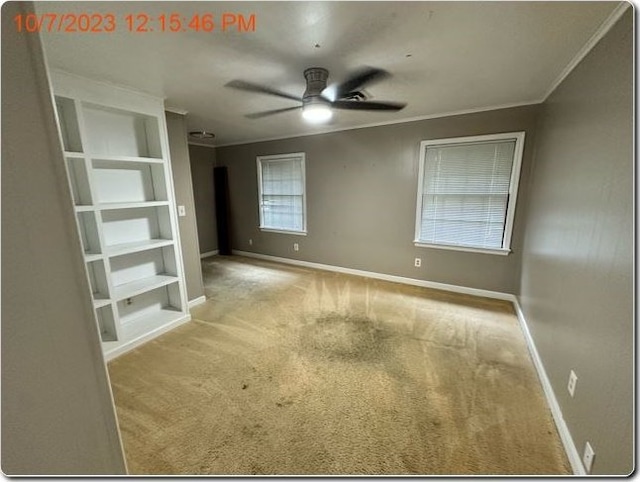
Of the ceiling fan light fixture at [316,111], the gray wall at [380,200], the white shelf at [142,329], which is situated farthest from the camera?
the gray wall at [380,200]

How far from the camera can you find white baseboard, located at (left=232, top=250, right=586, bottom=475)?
143 cm

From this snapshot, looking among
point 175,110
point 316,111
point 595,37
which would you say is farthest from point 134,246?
point 595,37

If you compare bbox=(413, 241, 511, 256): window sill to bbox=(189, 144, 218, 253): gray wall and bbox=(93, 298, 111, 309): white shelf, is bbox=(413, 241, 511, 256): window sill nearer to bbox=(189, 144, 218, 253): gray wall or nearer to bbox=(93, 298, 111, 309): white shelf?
bbox=(93, 298, 111, 309): white shelf

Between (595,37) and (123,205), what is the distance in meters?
3.57

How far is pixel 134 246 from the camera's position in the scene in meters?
2.54

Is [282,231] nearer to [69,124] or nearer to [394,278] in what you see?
[394,278]

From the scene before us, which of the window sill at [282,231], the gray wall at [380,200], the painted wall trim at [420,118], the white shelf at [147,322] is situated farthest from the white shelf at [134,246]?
the painted wall trim at [420,118]

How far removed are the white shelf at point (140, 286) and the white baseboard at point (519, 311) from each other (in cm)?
245

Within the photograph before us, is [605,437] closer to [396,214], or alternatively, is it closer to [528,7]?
[528,7]

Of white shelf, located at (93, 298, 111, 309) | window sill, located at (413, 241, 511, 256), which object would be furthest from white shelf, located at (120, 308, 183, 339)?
window sill, located at (413, 241, 511, 256)

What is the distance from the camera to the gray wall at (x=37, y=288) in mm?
577

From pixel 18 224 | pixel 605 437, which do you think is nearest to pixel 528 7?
pixel 605 437

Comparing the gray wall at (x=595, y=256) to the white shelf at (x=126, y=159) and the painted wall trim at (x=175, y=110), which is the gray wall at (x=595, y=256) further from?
the painted wall trim at (x=175, y=110)

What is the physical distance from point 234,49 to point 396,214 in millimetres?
2861
